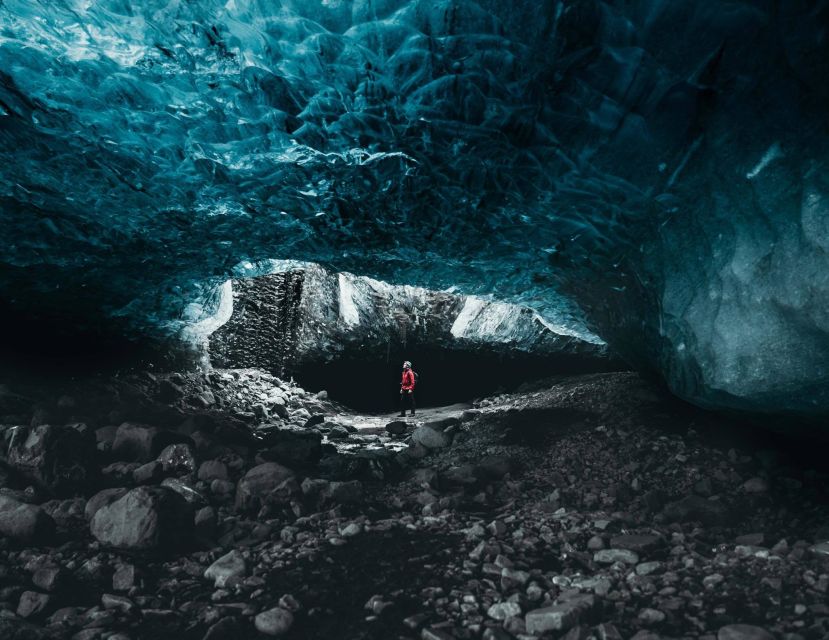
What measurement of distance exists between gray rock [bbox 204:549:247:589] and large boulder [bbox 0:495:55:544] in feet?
3.39

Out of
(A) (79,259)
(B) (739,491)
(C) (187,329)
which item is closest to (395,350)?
(C) (187,329)

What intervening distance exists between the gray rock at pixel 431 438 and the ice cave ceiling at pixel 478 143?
2020mm

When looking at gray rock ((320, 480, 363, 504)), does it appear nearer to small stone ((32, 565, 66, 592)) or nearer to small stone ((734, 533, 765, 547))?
small stone ((32, 565, 66, 592))

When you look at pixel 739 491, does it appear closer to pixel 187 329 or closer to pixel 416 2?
pixel 416 2

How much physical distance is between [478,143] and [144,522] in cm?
281

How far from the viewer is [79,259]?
3893 mm

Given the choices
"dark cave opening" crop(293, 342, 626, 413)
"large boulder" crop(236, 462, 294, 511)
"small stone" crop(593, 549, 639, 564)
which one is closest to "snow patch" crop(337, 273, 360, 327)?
"dark cave opening" crop(293, 342, 626, 413)

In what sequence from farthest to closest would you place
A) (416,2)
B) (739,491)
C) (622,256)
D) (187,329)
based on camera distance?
(187,329) < (622,256) < (739,491) < (416,2)

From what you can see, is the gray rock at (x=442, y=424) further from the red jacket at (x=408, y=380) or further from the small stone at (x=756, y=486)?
the small stone at (x=756, y=486)

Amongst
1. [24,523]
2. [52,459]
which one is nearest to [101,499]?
[24,523]

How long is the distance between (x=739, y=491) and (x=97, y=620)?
3.66 metres

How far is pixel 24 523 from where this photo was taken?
257 centimetres

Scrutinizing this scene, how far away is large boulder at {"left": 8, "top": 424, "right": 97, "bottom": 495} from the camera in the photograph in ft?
10.1

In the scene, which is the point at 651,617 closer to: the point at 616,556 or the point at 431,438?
the point at 616,556
